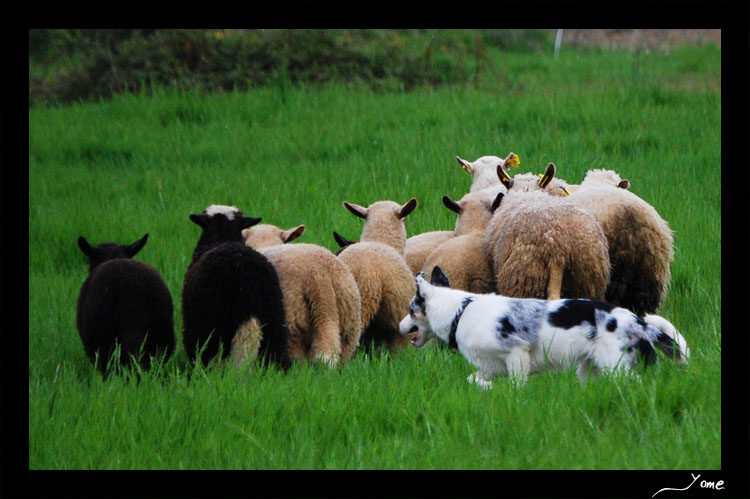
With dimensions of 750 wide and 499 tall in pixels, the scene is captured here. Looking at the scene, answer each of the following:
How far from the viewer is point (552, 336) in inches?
209

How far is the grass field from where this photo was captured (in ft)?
14.4

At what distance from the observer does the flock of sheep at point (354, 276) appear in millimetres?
5734

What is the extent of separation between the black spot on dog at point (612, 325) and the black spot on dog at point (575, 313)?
0.08m

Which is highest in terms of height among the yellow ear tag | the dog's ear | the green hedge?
the green hedge

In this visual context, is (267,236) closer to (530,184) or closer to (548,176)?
(530,184)

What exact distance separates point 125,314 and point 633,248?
12.2 feet

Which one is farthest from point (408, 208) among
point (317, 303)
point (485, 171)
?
point (485, 171)

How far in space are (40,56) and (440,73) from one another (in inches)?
330

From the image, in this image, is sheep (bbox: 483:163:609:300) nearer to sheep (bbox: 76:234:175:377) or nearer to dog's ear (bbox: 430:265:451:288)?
dog's ear (bbox: 430:265:451:288)

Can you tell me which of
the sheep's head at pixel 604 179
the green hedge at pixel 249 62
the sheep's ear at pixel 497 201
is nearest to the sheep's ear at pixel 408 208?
the sheep's ear at pixel 497 201

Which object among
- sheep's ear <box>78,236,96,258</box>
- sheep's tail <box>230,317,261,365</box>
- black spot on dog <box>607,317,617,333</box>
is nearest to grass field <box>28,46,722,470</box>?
sheep's tail <box>230,317,261,365</box>
